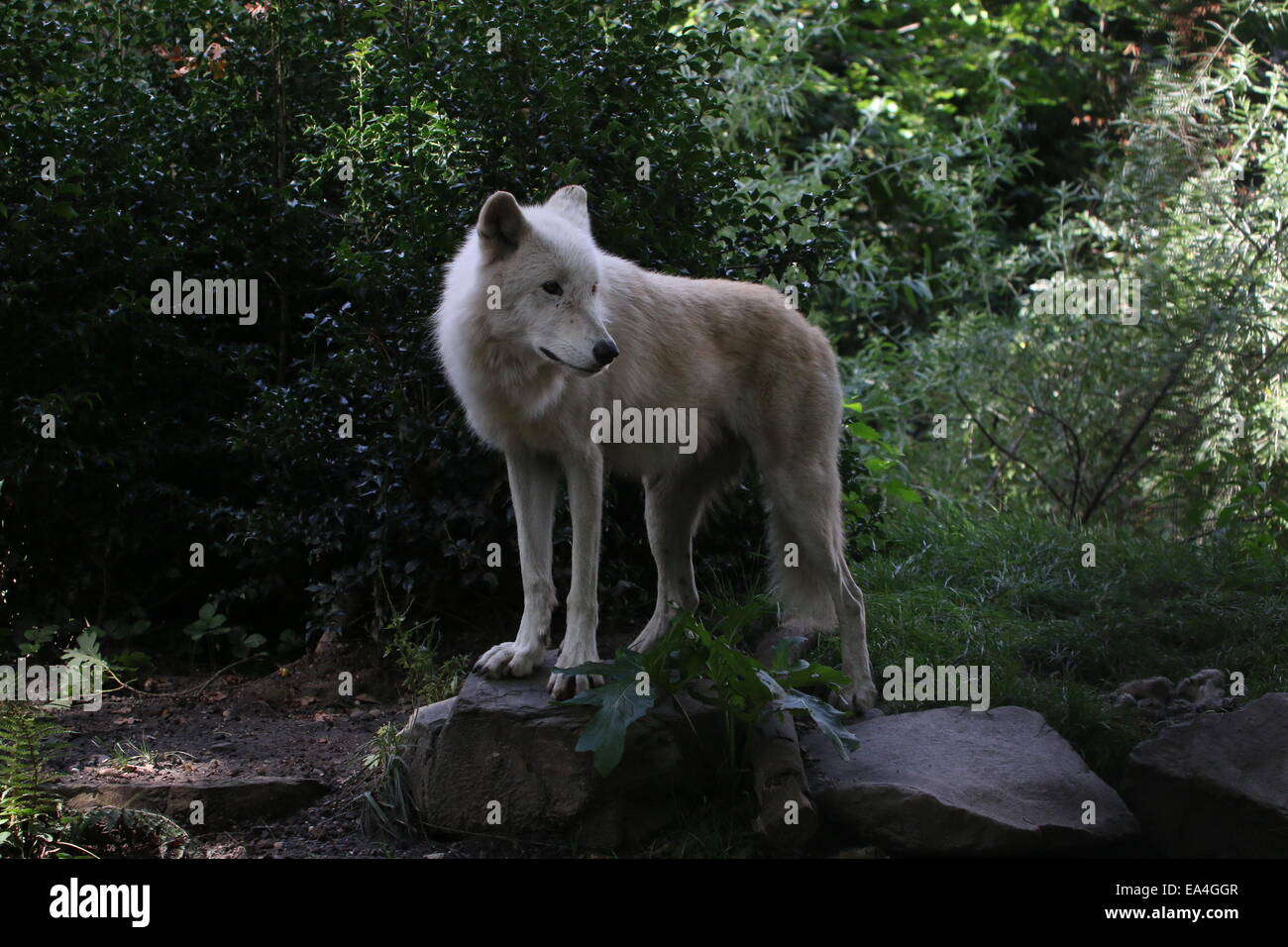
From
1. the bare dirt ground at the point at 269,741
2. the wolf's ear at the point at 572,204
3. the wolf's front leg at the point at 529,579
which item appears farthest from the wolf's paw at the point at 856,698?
the wolf's ear at the point at 572,204

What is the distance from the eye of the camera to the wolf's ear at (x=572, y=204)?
441 centimetres

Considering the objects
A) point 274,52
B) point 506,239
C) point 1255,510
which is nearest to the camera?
point 506,239

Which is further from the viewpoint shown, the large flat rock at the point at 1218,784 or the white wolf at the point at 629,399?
the white wolf at the point at 629,399

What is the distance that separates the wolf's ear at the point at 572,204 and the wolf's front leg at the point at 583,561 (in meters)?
0.93

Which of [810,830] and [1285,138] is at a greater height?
[1285,138]

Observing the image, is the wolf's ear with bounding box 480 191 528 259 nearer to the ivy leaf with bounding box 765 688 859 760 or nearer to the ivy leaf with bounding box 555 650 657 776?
the ivy leaf with bounding box 555 650 657 776

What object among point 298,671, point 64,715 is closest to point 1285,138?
point 298,671

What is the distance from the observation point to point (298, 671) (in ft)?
18.1

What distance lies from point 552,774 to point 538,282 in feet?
5.67

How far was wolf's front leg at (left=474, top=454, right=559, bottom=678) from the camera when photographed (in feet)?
14.0

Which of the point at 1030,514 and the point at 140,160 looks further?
the point at 1030,514

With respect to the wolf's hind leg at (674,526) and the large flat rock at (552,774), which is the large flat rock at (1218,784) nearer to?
the large flat rock at (552,774)

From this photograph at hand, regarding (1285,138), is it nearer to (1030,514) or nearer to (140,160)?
(1030,514)

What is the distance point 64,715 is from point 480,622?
6.25 ft
